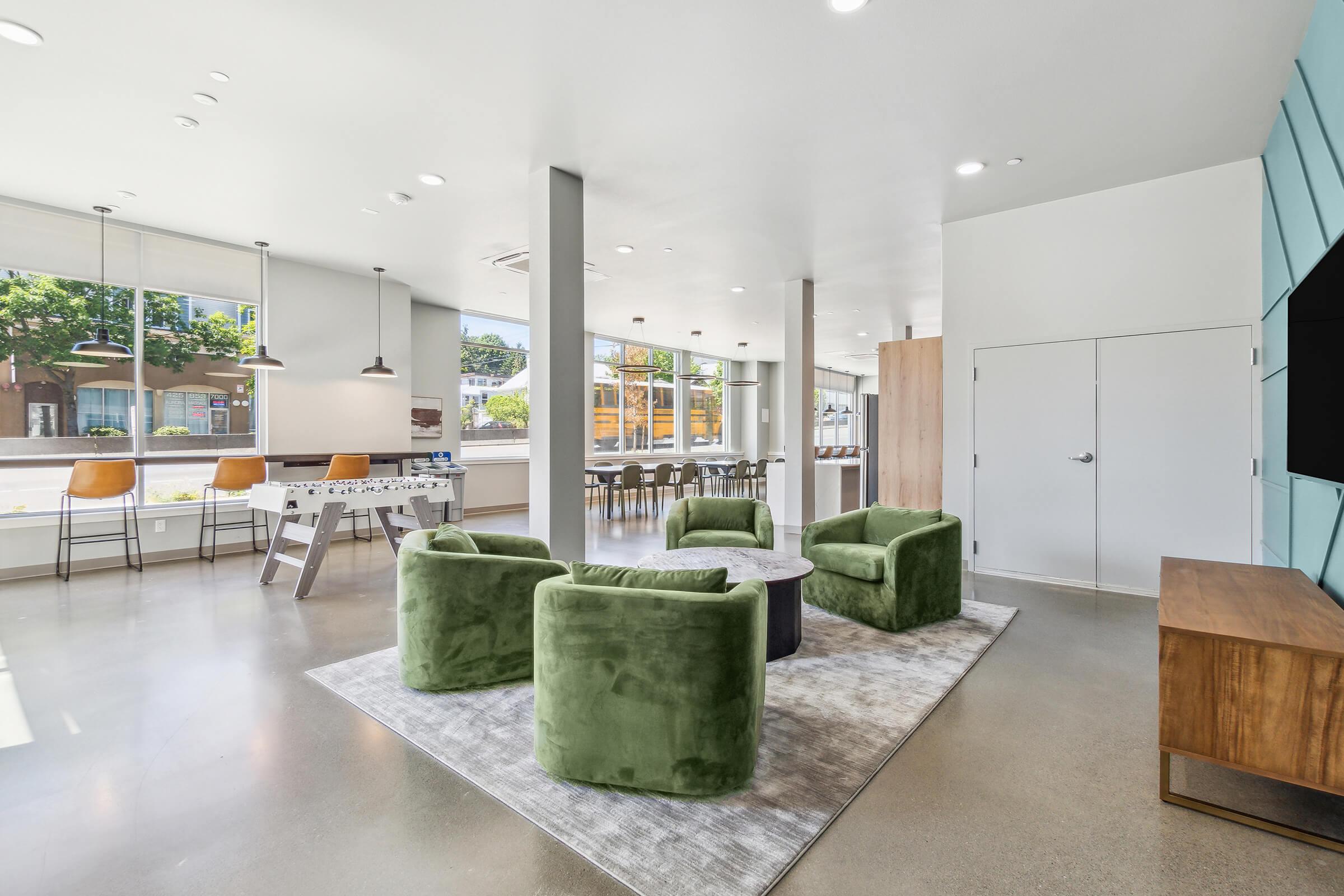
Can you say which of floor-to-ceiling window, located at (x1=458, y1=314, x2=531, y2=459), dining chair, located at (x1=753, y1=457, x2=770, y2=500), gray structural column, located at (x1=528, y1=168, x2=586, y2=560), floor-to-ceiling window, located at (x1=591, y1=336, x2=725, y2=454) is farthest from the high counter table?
dining chair, located at (x1=753, y1=457, x2=770, y2=500)

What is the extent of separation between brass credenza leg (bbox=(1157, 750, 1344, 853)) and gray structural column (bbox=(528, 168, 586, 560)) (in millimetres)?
3444

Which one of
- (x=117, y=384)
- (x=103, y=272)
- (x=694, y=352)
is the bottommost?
(x=117, y=384)

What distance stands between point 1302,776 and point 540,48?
422 cm

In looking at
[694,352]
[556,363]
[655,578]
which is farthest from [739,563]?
[694,352]

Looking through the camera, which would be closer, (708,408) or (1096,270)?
(1096,270)

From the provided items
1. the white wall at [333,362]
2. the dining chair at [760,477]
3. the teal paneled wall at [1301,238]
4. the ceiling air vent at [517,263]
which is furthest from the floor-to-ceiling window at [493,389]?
the teal paneled wall at [1301,238]

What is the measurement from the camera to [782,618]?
342cm

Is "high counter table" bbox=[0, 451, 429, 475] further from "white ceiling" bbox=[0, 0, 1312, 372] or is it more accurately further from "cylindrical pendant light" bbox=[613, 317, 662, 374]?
"cylindrical pendant light" bbox=[613, 317, 662, 374]

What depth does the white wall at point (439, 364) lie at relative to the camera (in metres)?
8.71

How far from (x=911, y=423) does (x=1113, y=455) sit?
6.59 ft

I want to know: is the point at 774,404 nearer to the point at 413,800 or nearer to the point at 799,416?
the point at 799,416

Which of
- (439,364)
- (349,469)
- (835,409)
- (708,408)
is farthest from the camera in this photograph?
(835,409)

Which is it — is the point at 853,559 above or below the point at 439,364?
below

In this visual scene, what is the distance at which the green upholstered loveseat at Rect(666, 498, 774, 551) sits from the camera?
4.68 meters
